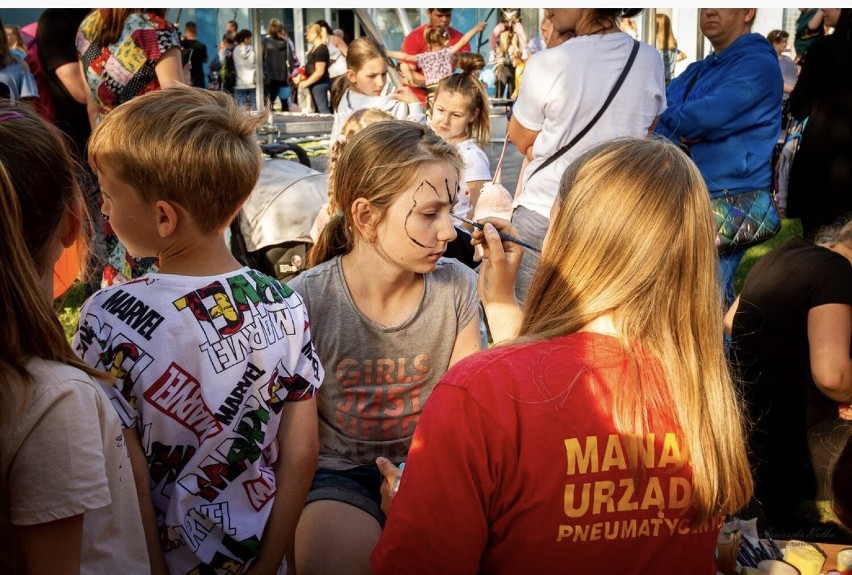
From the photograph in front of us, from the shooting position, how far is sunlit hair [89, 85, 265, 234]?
159 cm

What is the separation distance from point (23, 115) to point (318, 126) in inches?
302

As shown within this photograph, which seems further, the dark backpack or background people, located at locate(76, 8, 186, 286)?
the dark backpack

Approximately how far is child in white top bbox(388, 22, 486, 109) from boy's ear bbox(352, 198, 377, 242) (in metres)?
4.80

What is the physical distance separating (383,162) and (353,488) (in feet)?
2.73

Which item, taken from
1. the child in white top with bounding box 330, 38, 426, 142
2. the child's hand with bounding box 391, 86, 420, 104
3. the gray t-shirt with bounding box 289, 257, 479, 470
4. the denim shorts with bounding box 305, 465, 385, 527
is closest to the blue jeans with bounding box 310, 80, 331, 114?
the child's hand with bounding box 391, 86, 420, 104

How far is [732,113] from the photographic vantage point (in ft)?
11.9

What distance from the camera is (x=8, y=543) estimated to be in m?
1.16

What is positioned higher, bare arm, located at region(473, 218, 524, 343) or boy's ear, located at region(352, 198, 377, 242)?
boy's ear, located at region(352, 198, 377, 242)

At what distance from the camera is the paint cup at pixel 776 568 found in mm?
1932

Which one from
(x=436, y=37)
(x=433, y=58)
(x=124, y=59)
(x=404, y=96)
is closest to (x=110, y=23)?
(x=124, y=59)

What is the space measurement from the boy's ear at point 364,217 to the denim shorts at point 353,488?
60cm

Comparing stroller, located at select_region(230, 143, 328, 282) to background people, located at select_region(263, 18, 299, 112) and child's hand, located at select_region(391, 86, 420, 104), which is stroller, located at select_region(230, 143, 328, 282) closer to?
child's hand, located at select_region(391, 86, 420, 104)

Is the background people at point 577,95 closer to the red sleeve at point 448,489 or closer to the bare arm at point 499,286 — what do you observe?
the bare arm at point 499,286

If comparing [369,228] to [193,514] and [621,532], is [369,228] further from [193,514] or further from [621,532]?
[621,532]
